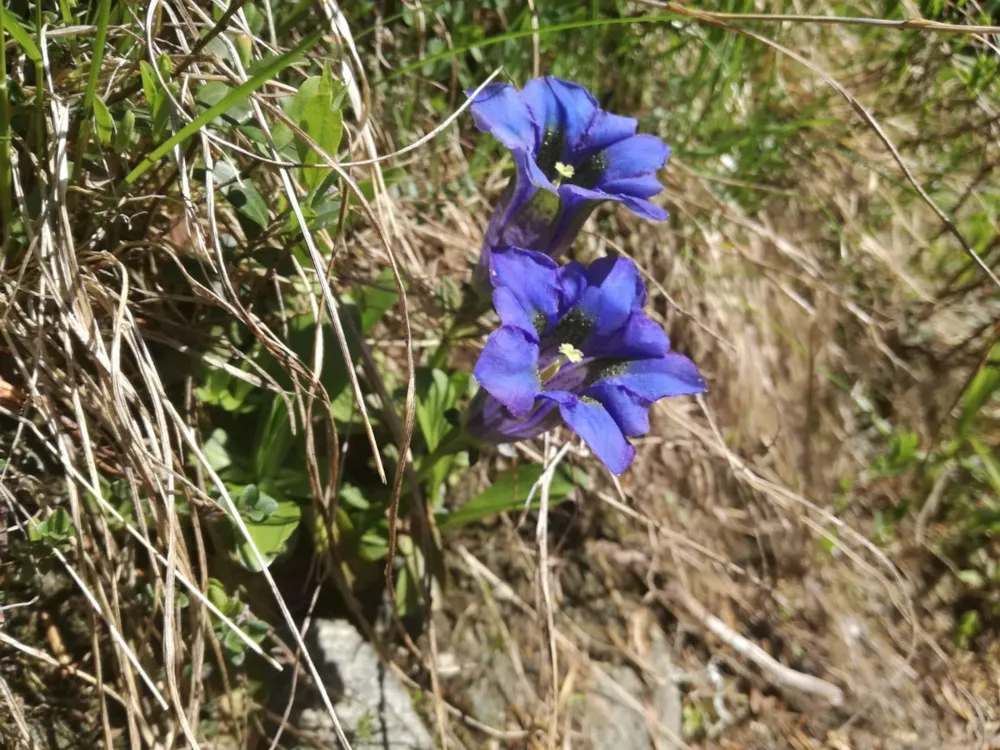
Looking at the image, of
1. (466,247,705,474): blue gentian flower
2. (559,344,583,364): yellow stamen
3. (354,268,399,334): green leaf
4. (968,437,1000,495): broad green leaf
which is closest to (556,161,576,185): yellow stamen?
(466,247,705,474): blue gentian flower

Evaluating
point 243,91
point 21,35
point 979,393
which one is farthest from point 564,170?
point 979,393

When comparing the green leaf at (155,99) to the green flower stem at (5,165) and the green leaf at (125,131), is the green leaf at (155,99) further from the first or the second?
the green flower stem at (5,165)

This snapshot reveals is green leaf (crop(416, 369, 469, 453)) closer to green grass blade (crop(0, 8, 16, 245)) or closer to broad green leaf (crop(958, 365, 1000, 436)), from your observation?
green grass blade (crop(0, 8, 16, 245))

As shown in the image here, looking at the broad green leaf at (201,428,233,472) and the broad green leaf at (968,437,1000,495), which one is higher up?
the broad green leaf at (201,428,233,472)

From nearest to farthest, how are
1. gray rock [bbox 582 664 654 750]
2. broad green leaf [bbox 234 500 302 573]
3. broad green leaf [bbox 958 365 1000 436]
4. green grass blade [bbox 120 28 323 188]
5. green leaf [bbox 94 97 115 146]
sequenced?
green grass blade [bbox 120 28 323 188] → green leaf [bbox 94 97 115 146] → broad green leaf [bbox 234 500 302 573] → gray rock [bbox 582 664 654 750] → broad green leaf [bbox 958 365 1000 436]

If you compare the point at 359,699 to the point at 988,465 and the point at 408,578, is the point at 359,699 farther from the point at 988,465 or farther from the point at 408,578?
the point at 988,465

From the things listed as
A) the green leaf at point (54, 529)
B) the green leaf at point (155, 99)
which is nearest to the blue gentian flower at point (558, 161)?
the green leaf at point (155, 99)

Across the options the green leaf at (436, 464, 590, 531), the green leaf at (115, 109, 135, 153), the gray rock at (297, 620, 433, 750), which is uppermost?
the green leaf at (115, 109, 135, 153)
